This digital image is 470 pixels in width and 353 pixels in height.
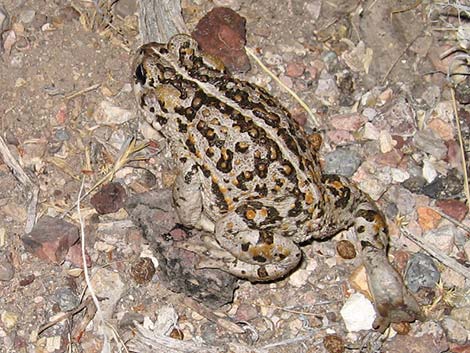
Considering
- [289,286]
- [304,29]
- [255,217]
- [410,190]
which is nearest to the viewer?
[255,217]

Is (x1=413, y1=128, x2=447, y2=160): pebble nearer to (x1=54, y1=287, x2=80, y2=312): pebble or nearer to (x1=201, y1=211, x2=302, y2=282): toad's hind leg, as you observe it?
(x1=201, y1=211, x2=302, y2=282): toad's hind leg

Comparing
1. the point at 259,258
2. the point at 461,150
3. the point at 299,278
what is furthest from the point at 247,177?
the point at 461,150

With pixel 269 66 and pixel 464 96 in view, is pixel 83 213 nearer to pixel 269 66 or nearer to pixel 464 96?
pixel 269 66

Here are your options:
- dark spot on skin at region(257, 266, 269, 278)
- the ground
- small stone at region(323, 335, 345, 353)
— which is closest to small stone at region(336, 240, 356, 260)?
the ground

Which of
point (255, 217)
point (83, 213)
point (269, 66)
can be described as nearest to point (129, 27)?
point (269, 66)

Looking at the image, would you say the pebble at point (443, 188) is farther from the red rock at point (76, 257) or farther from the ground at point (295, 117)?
the red rock at point (76, 257)

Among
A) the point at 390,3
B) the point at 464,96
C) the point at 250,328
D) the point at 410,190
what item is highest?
the point at 390,3

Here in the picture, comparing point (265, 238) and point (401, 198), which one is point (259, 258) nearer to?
point (265, 238)
